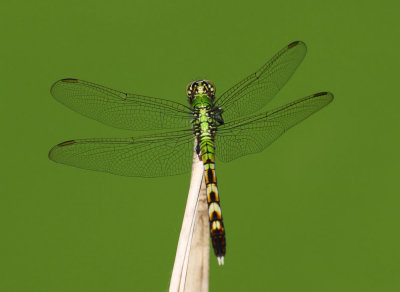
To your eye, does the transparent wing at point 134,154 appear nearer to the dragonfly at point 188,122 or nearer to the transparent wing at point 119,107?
the dragonfly at point 188,122

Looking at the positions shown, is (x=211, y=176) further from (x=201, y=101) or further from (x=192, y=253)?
(x=192, y=253)

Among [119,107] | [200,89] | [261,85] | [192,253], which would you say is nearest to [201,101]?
[200,89]

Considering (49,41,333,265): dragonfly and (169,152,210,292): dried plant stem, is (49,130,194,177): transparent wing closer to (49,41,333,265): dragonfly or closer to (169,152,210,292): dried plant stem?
(49,41,333,265): dragonfly

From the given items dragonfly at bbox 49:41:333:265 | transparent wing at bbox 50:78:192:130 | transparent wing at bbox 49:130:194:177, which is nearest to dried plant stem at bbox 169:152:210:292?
dragonfly at bbox 49:41:333:265

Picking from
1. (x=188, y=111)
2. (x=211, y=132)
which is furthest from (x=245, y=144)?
(x=188, y=111)

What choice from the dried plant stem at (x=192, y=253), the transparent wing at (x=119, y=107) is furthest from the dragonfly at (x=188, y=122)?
the dried plant stem at (x=192, y=253)

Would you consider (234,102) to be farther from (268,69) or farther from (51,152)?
(51,152)

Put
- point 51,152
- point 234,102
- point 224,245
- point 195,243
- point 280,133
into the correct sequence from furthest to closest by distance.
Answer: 1. point 234,102
2. point 280,133
3. point 51,152
4. point 224,245
5. point 195,243
